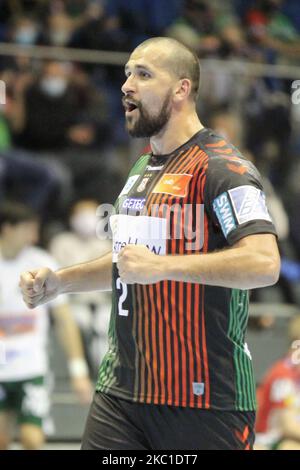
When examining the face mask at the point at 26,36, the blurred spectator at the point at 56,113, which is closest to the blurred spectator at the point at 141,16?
the face mask at the point at 26,36

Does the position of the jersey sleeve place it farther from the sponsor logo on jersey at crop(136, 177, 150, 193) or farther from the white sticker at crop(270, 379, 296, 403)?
the white sticker at crop(270, 379, 296, 403)

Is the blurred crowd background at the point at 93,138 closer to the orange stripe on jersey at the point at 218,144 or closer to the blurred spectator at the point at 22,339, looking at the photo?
the blurred spectator at the point at 22,339

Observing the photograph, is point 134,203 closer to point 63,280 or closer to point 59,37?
point 63,280

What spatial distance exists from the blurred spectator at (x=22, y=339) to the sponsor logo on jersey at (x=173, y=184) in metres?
3.15

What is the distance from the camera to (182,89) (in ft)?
12.7

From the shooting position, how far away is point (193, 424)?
3580 millimetres

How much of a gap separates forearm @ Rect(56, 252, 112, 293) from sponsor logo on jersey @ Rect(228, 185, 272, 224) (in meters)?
0.84

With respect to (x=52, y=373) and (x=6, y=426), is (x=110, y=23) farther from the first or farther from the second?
(x=6, y=426)

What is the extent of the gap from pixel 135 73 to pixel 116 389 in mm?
1250

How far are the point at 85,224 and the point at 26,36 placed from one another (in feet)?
7.07

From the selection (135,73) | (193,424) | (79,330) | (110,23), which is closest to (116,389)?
(193,424)

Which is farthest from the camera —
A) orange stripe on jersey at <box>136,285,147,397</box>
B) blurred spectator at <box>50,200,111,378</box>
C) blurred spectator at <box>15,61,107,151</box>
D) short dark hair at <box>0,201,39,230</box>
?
blurred spectator at <box>15,61,107,151</box>

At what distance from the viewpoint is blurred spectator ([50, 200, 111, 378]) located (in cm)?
765

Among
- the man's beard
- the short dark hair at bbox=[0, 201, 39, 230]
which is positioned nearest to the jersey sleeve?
the man's beard
